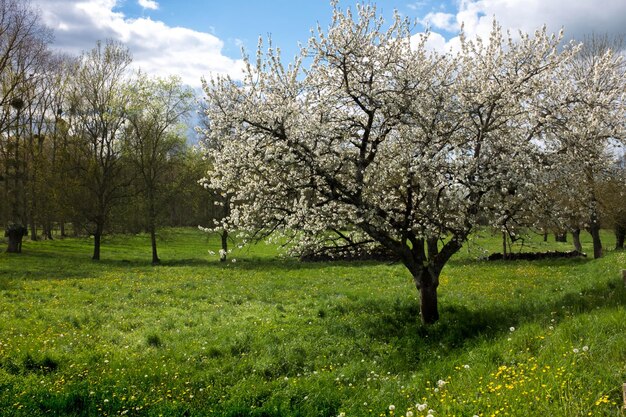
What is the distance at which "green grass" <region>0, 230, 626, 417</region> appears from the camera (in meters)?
7.45

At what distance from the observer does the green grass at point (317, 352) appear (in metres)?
7.45

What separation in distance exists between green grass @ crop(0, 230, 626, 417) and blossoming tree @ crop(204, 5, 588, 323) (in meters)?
1.92

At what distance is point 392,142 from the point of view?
13.8m

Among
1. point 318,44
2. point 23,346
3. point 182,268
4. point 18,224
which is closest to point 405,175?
point 318,44

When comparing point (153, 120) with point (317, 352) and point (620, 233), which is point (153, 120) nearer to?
point (317, 352)

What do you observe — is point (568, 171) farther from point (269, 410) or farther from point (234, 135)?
point (269, 410)

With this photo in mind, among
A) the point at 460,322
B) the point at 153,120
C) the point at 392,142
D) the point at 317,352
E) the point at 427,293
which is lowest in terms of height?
the point at 317,352

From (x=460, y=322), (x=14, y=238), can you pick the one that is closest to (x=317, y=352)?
(x=460, y=322)

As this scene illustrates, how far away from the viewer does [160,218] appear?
4003 cm

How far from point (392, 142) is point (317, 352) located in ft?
21.0

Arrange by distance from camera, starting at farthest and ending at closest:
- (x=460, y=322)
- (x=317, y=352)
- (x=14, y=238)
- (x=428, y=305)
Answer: (x=14, y=238), (x=428, y=305), (x=460, y=322), (x=317, y=352)

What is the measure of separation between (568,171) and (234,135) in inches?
366

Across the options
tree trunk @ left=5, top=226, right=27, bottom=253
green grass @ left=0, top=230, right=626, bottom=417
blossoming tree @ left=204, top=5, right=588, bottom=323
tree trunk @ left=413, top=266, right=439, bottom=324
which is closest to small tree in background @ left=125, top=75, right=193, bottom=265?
tree trunk @ left=5, top=226, right=27, bottom=253

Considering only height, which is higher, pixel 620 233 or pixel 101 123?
pixel 101 123
